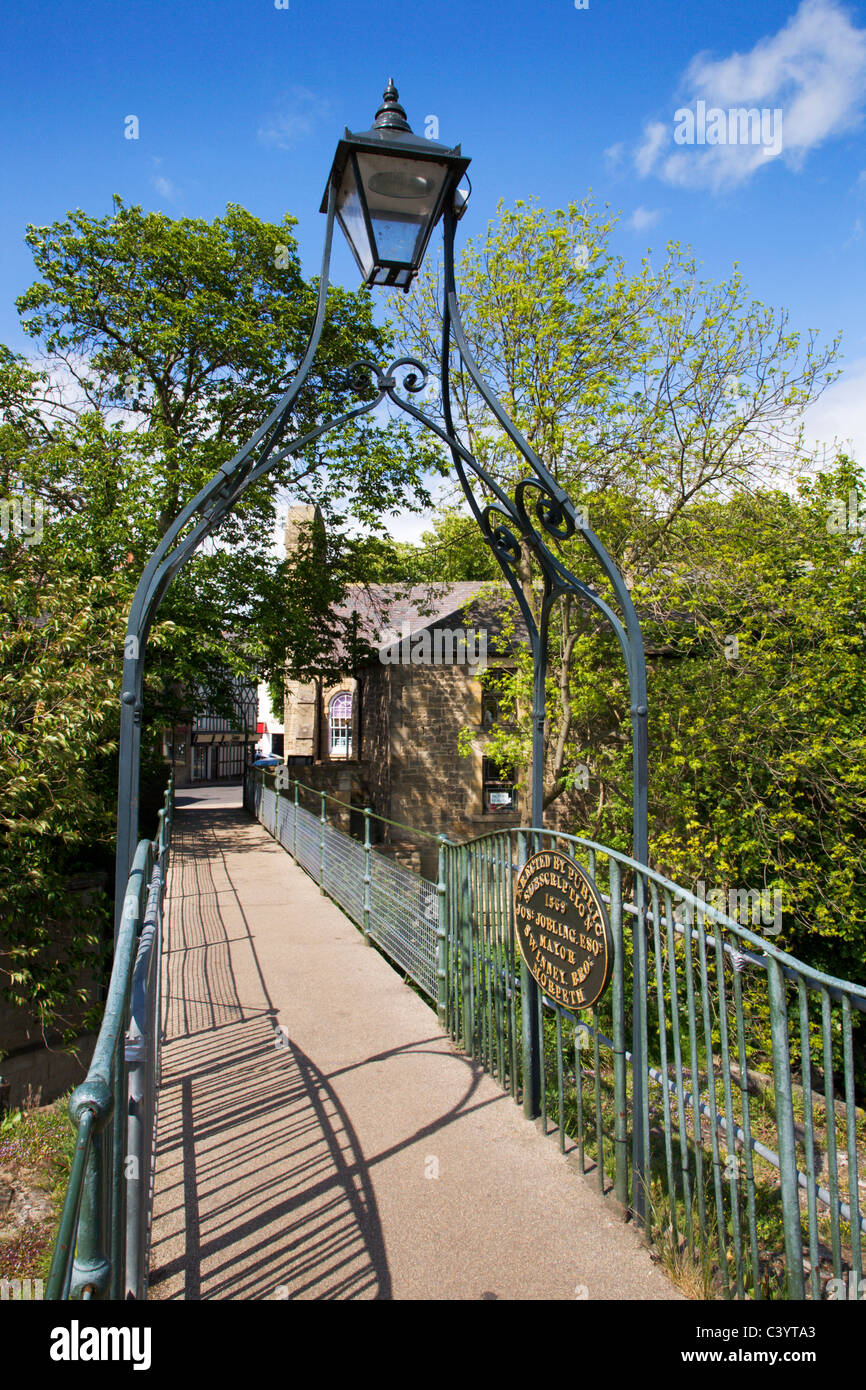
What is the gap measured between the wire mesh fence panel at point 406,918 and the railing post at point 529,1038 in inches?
64.5

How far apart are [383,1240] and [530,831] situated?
1.88 m

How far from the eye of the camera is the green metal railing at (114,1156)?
1.51 m

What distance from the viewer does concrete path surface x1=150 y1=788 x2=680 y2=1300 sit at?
3020mm

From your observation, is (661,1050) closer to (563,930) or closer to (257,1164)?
(563,930)

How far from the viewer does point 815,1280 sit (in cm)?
245

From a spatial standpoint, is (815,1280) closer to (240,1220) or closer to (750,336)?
(240,1220)

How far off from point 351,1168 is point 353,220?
14.2ft

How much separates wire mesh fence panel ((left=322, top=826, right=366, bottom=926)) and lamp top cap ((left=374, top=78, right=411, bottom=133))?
639 cm

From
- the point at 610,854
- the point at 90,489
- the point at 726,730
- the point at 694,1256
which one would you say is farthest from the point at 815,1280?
the point at 90,489

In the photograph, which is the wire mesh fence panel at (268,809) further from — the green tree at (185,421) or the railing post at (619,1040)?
the railing post at (619,1040)

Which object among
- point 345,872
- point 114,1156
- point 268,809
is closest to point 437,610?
point 268,809

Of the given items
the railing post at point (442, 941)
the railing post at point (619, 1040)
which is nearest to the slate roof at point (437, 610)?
the railing post at point (442, 941)

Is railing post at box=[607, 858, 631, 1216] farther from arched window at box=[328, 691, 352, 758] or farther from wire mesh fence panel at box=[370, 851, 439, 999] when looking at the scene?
arched window at box=[328, 691, 352, 758]

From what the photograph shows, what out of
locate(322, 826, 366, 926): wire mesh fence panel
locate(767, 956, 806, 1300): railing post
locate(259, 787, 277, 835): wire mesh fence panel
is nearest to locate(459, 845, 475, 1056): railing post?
locate(767, 956, 806, 1300): railing post
